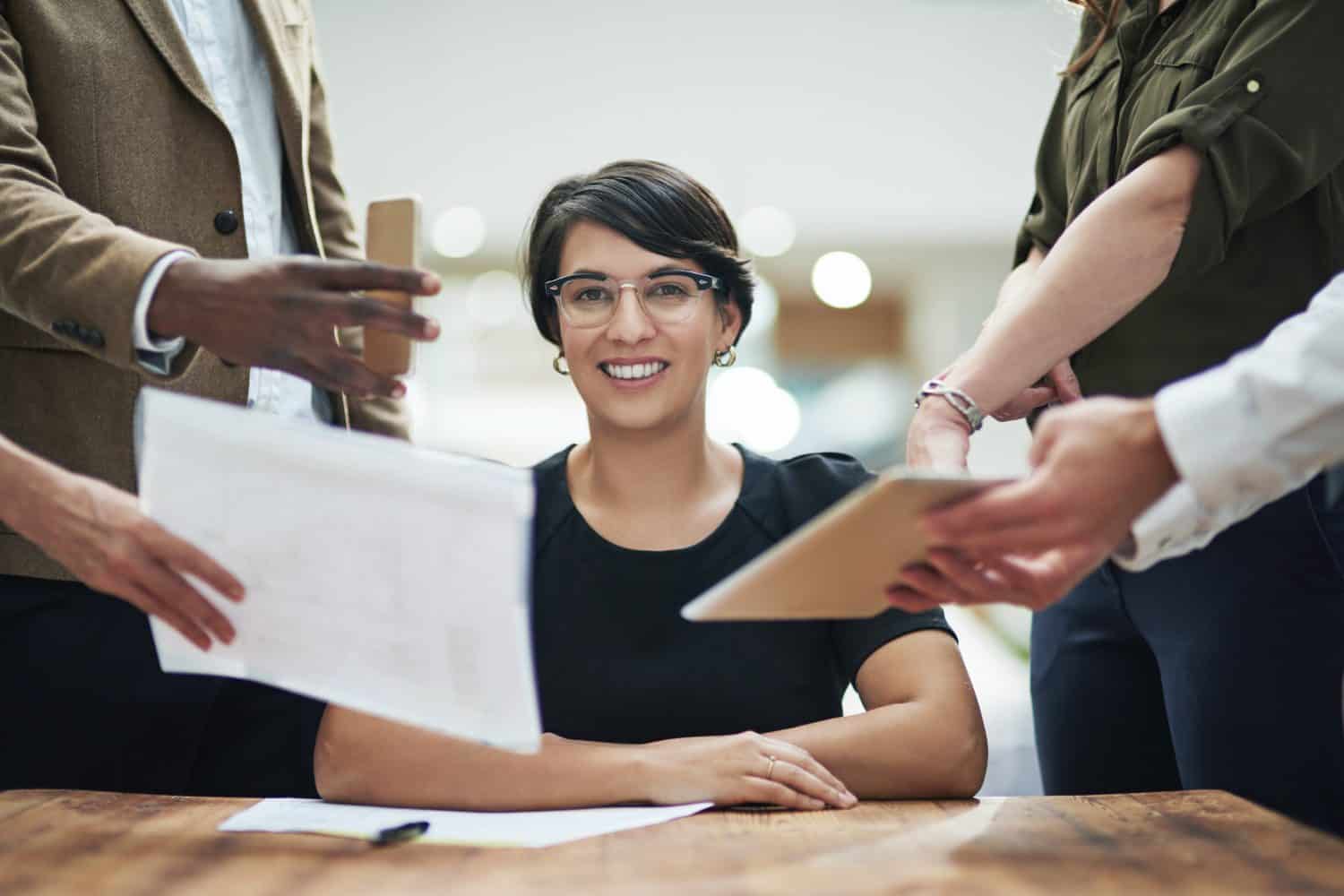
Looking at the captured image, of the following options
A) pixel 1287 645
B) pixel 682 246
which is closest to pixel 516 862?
pixel 1287 645

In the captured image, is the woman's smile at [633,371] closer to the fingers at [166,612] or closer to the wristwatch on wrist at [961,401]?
the wristwatch on wrist at [961,401]

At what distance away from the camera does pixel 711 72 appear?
4914mm

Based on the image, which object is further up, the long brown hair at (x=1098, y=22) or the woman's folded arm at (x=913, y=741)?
the long brown hair at (x=1098, y=22)

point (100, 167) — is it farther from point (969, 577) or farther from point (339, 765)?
point (969, 577)

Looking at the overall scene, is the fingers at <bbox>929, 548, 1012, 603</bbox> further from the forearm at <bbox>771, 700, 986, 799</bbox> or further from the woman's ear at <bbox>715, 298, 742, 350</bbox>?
the woman's ear at <bbox>715, 298, 742, 350</bbox>

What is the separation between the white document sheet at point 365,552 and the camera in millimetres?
847

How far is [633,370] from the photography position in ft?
5.09

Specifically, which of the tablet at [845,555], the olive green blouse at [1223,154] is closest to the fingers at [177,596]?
the tablet at [845,555]

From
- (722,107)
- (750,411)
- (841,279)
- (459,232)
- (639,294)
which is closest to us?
(639,294)

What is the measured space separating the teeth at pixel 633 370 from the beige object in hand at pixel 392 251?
41 cm

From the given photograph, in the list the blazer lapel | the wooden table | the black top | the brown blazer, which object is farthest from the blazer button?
the wooden table

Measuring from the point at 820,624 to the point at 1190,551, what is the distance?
44 centimetres

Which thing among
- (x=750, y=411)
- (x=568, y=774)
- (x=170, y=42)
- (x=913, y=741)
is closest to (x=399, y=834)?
(x=568, y=774)

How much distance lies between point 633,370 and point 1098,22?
697 mm
